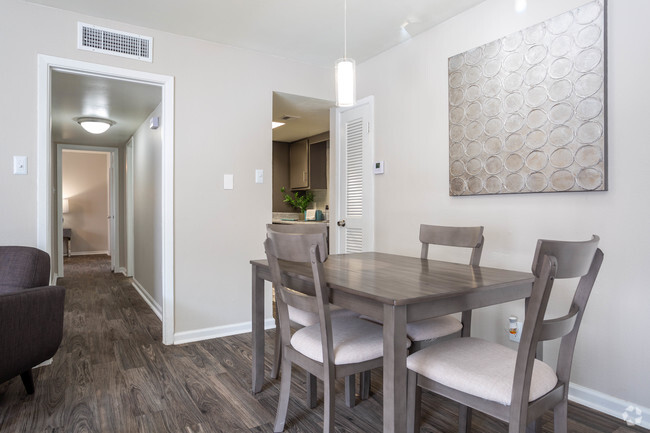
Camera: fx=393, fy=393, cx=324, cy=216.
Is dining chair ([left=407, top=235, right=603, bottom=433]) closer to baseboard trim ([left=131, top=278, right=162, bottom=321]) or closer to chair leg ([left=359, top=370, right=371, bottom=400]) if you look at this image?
chair leg ([left=359, top=370, right=371, bottom=400])

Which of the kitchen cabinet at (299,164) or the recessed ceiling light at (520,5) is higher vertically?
the recessed ceiling light at (520,5)

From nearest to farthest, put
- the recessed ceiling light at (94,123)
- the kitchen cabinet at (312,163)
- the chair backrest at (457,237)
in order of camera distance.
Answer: the chair backrest at (457,237)
the recessed ceiling light at (94,123)
the kitchen cabinet at (312,163)

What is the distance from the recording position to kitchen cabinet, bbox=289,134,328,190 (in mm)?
5862

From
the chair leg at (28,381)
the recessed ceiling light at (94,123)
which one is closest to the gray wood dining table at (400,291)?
the chair leg at (28,381)

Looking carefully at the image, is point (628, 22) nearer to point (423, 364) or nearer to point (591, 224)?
point (591, 224)

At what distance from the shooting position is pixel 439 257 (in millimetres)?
2941

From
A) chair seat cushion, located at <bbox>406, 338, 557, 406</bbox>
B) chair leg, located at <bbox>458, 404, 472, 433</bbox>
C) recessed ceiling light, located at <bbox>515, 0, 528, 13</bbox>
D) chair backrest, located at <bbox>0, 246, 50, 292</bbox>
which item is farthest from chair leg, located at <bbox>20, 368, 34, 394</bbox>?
recessed ceiling light, located at <bbox>515, 0, 528, 13</bbox>

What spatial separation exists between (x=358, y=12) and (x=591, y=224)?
6.55 feet

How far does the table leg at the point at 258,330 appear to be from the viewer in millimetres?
2211

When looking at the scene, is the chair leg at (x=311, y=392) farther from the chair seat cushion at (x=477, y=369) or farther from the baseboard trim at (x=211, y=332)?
the baseboard trim at (x=211, y=332)

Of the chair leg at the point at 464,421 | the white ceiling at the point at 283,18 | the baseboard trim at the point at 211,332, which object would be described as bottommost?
the baseboard trim at the point at 211,332

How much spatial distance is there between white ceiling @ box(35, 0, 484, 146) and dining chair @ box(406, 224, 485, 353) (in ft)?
5.06

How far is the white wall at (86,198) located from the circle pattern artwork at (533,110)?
28.3 ft

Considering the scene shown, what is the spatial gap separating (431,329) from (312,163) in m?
4.34
